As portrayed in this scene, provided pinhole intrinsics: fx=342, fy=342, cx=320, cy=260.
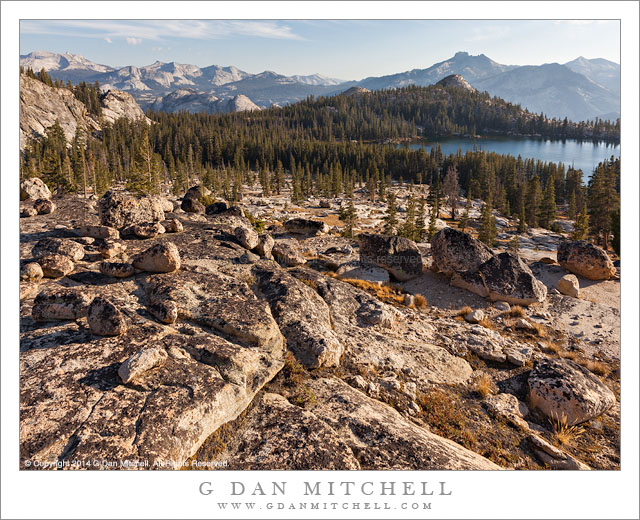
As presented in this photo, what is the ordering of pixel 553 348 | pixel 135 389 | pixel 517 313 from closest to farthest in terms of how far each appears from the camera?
pixel 135 389 < pixel 553 348 < pixel 517 313

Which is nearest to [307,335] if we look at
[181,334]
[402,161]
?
[181,334]

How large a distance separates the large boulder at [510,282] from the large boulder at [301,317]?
49.3ft

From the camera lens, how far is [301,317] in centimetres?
1402

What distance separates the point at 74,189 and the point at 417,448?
79.8 meters

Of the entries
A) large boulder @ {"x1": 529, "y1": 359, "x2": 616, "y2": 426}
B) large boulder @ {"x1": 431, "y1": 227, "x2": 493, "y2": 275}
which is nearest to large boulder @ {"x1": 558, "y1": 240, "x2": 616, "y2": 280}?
large boulder @ {"x1": 431, "y1": 227, "x2": 493, "y2": 275}

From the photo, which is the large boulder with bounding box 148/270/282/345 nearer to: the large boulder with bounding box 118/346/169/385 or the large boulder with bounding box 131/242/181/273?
the large boulder with bounding box 131/242/181/273

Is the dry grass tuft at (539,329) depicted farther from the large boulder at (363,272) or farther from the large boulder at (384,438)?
the large boulder at (384,438)

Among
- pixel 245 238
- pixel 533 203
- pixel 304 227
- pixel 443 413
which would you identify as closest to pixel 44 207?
pixel 245 238

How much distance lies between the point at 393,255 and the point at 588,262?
18.0 metres

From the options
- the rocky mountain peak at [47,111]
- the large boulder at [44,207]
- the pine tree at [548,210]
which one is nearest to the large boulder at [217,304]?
the large boulder at [44,207]

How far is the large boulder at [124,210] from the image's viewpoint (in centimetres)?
1877

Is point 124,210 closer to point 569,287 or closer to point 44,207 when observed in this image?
point 44,207

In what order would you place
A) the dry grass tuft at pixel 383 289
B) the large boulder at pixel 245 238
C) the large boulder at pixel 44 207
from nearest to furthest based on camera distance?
1. the large boulder at pixel 245 238
2. the large boulder at pixel 44 207
3. the dry grass tuft at pixel 383 289

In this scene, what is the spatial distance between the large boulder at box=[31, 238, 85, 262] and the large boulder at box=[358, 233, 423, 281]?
20.9 meters
